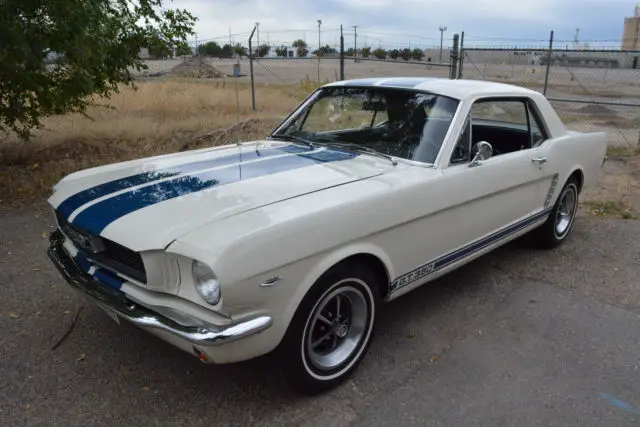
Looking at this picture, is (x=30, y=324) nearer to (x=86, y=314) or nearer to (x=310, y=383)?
(x=86, y=314)

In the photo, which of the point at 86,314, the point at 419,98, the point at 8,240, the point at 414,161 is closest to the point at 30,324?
the point at 86,314

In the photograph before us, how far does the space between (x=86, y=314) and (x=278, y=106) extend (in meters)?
9.10

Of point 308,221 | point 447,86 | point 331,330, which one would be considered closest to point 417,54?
point 447,86

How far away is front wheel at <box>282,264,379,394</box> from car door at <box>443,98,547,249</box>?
36.2 inches

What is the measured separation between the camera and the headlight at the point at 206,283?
92.3 inches

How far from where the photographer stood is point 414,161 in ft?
11.4

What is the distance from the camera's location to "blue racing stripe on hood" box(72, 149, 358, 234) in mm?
2723

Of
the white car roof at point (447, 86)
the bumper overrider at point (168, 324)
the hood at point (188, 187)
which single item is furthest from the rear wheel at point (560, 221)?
the bumper overrider at point (168, 324)

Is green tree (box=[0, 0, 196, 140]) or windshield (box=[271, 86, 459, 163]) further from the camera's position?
green tree (box=[0, 0, 196, 140])

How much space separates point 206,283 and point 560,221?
3942 millimetres

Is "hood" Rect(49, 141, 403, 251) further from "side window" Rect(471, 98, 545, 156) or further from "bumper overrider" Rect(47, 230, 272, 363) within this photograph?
"side window" Rect(471, 98, 545, 156)

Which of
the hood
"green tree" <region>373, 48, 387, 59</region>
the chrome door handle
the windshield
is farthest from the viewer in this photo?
"green tree" <region>373, 48, 387, 59</region>

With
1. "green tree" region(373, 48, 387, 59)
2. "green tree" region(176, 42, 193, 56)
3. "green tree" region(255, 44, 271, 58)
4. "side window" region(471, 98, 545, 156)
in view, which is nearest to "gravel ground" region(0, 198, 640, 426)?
"side window" region(471, 98, 545, 156)

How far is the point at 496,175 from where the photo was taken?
3809mm
